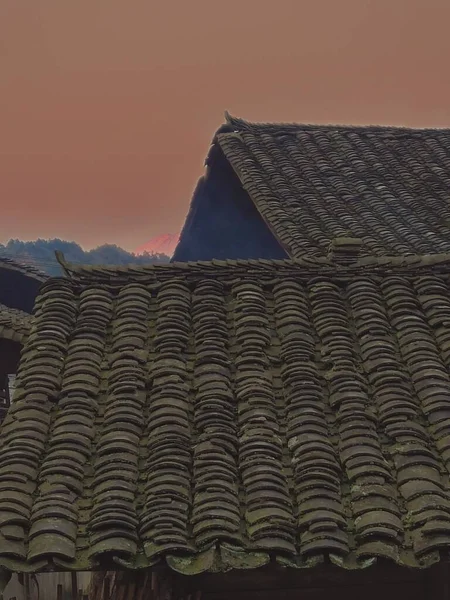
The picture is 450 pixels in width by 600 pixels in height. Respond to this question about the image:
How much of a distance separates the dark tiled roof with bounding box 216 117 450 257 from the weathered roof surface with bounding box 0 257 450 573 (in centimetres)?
376

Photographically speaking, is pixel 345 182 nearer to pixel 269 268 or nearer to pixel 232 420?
pixel 269 268

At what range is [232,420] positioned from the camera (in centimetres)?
436

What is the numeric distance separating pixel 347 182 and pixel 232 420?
8203mm

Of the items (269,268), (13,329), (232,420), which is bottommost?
(232,420)

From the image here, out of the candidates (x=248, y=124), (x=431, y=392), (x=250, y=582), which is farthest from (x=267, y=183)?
(x=250, y=582)

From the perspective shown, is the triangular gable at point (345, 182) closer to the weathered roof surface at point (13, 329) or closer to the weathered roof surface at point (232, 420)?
the weathered roof surface at point (13, 329)

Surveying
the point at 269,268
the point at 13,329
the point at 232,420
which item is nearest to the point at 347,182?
the point at 13,329

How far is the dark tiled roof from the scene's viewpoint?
984 centimetres

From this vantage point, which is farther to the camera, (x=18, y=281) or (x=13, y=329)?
(x=18, y=281)

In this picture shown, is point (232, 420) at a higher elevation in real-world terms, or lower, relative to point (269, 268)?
lower

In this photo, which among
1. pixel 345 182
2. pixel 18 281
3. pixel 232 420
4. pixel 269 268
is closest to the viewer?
pixel 232 420

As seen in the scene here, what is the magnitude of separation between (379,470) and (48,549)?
1.79 m

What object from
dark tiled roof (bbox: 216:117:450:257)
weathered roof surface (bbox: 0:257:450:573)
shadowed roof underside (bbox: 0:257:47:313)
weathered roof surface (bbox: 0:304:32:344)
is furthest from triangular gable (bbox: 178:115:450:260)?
shadowed roof underside (bbox: 0:257:47:313)

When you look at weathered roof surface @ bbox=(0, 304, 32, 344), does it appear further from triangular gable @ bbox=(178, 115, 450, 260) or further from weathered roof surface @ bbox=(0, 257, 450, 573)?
triangular gable @ bbox=(178, 115, 450, 260)
